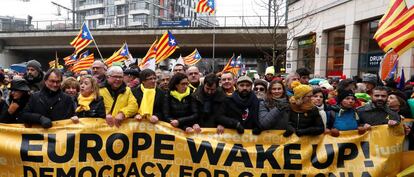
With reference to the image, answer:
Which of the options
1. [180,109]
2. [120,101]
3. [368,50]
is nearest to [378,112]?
[180,109]

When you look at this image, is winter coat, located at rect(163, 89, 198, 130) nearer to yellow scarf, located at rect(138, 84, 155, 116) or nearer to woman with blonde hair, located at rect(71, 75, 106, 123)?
yellow scarf, located at rect(138, 84, 155, 116)

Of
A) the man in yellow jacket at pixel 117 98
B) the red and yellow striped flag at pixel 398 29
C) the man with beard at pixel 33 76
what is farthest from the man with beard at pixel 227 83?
the man with beard at pixel 33 76

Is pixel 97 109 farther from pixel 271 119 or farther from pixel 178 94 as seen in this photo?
pixel 271 119

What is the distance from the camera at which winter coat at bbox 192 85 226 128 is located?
4719 millimetres

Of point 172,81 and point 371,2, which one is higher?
point 371,2

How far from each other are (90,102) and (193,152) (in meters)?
1.48

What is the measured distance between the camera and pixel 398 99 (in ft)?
16.8

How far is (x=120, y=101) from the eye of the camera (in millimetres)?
4719

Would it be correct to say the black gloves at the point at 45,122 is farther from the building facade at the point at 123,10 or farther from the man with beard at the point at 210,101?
the building facade at the point at 123,10

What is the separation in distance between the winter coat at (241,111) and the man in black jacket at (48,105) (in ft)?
6.39

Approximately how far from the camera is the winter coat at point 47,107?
4344mm

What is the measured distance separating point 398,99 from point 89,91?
4207 millimetres

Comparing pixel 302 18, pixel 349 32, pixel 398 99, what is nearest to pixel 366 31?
pixel 349 32

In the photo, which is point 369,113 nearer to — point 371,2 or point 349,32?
point 371,2
